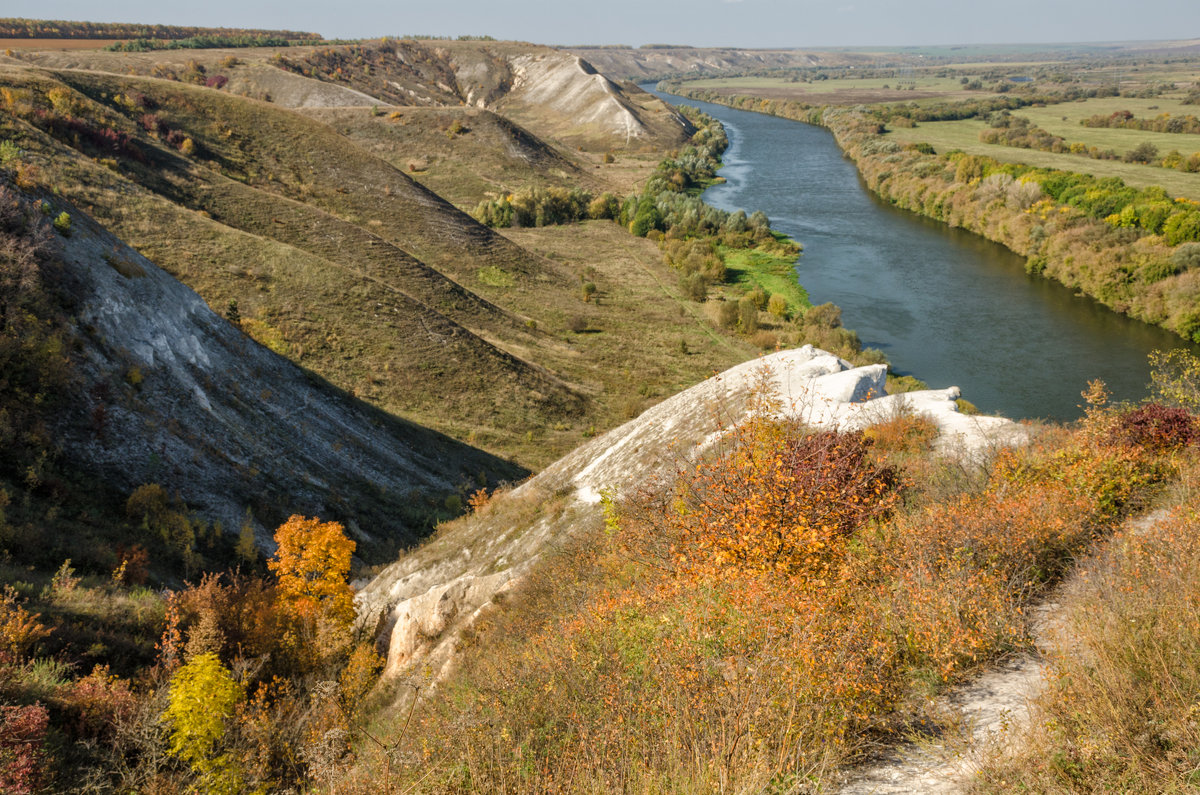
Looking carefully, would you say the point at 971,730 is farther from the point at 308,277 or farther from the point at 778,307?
the point at 778,307

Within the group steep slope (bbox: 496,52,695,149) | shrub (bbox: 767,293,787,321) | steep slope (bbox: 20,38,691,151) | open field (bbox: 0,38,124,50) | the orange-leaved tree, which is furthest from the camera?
steep slope (bbox: 496,52,695,149)

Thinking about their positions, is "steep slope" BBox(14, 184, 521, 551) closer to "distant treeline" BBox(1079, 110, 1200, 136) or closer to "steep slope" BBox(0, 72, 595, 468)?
"steep slope" BBox(0, 72, 595, 468)

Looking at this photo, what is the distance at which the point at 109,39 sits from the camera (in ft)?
404

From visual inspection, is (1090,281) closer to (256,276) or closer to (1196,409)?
(1196,409)

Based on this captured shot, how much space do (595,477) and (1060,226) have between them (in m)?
62.2

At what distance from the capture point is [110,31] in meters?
135

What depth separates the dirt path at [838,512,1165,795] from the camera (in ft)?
18.1

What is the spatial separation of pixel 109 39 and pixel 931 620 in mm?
167188

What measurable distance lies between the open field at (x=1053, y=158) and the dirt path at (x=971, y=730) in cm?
7470

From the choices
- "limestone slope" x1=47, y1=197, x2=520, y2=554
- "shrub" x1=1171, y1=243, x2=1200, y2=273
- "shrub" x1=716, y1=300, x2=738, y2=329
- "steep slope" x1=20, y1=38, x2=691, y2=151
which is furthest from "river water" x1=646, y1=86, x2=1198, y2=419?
"steep slope" x1=20, y1=38, x2=691, y2=151

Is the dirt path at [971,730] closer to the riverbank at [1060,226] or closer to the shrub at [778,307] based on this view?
the shrub at [778,307]

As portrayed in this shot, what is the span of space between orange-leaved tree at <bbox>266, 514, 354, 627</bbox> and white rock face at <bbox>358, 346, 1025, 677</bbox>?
928 millimetres

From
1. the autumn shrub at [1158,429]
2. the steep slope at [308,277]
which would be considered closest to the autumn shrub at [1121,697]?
the autumn shrub at [1158,429]

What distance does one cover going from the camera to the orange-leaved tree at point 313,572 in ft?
46.0
